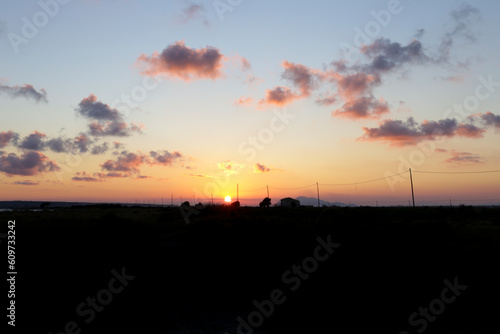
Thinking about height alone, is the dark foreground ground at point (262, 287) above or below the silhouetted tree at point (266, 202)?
below

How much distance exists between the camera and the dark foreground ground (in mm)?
10039

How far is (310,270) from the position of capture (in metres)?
13.5

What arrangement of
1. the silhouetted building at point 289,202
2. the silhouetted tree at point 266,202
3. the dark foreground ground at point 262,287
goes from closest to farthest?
the dark foreground ground at point 262,287 → the silhouetted building at point 289,202 → the silhouetted tree at point 266,202

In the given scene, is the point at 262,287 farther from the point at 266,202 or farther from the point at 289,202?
the point at 266,202

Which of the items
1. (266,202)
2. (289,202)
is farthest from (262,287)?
(266,202)

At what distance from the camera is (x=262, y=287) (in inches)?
515

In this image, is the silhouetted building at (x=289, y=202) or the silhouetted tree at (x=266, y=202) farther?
the silhouetted tree at (x=266, y=202)

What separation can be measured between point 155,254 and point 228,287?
6.20 meters

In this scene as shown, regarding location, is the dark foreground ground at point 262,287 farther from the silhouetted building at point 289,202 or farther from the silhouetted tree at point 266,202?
the silhouetted tree at point 266,202

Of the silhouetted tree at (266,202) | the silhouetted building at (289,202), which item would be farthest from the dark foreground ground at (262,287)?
the silhouetted tree at (266,202)

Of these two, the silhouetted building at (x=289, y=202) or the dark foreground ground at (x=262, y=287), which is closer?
the dark foreground ground at (x=262, y=287)

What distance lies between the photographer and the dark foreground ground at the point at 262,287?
10039 mm

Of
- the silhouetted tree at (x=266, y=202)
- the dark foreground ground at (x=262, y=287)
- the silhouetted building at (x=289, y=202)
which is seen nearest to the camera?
the dark foreground ground at (x=262, y=287)

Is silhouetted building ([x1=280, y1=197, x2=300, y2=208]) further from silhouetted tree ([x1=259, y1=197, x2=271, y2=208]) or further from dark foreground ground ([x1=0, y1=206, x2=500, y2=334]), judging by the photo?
dark foreground ground ([x1=0, y1=206, x2=500, y2=334])
